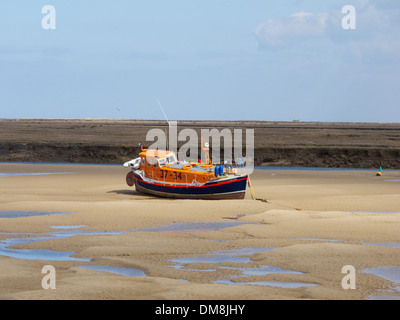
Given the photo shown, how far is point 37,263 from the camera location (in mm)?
16062

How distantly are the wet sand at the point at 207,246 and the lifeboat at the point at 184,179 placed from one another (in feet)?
3.15

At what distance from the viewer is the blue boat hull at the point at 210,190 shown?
30.5 m

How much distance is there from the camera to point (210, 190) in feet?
101

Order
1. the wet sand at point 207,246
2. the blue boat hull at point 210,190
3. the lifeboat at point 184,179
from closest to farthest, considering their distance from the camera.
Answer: the wet sand at point 207,246 → the blue boat hull at point 210,190 → the lifeboat at point 184,179

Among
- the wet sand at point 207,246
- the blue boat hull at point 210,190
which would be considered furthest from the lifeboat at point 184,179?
the wet sand at point 207,246

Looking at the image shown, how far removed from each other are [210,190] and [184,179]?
1.78 m

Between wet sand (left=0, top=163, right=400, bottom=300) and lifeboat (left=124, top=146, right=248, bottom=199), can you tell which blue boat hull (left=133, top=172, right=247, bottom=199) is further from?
wet sand (left=0, top=163, right=400, bottom=300)

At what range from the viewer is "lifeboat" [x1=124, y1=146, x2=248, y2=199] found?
30659mm

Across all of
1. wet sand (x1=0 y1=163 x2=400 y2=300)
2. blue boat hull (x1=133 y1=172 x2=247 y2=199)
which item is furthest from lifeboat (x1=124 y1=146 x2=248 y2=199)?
wet sand (x1=0 y1=163 x2=400 y2=300)

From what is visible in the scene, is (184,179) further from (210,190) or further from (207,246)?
(207,246)

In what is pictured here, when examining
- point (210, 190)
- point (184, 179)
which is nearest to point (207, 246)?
point (210, 190)

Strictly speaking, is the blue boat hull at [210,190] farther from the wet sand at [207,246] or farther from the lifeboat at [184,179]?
the wet sand at [207,246]

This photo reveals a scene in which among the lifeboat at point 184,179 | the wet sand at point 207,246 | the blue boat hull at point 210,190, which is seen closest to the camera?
the wet sand at point 207,246

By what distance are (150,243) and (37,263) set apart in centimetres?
376
